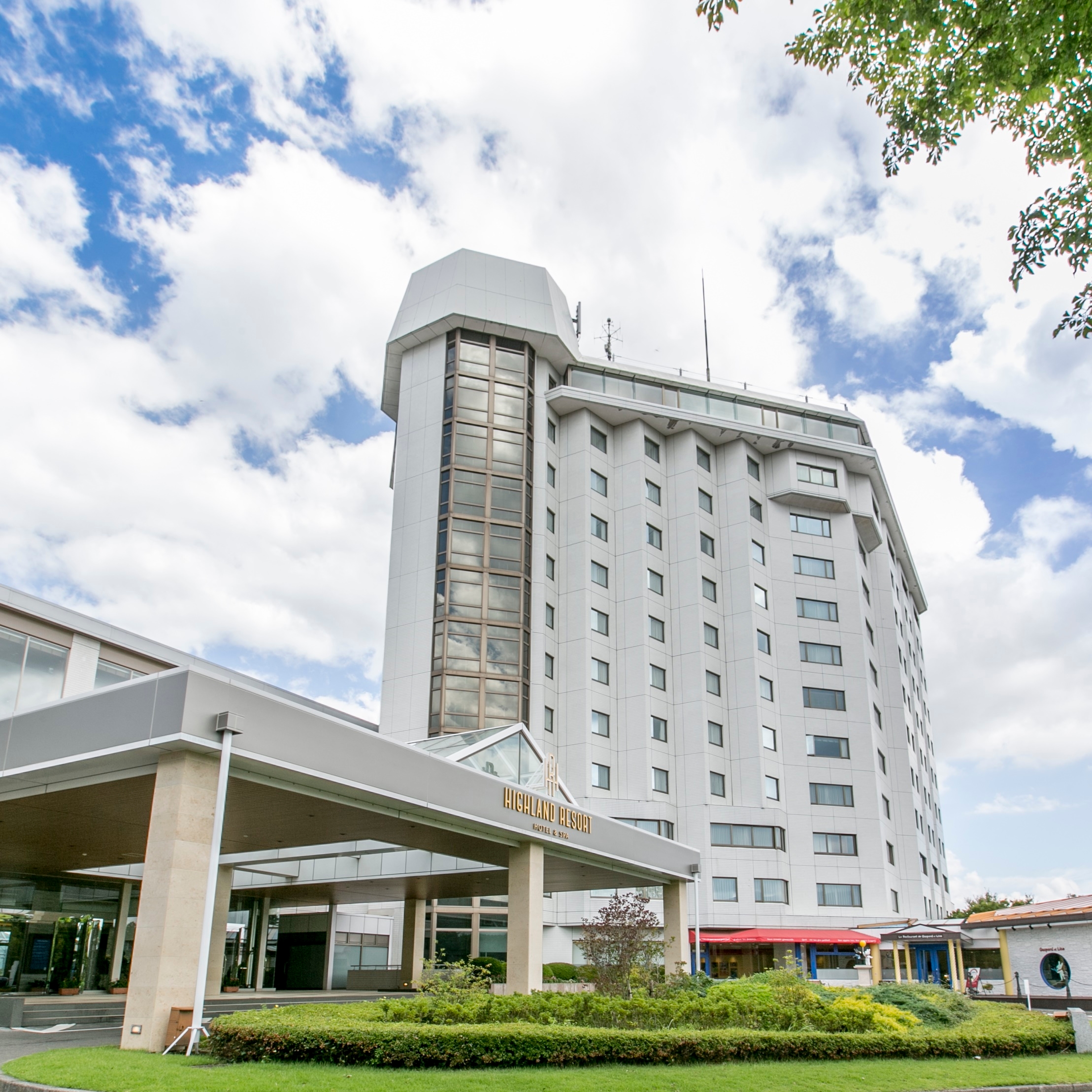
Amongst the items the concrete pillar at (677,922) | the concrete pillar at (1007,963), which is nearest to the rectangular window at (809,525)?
the concrete pillar at (677,922)

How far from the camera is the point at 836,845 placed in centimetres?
5559

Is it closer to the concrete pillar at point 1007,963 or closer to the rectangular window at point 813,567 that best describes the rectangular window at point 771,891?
the rectangular window at point 813,567

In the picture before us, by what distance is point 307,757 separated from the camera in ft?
57.9

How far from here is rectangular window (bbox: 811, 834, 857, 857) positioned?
181ft

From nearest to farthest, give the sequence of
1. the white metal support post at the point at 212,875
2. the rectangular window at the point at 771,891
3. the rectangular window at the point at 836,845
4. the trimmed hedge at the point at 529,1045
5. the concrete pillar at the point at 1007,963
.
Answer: the trimmed hedge at the point at 529,1045, the white metal support post at the point at 212,875, the concrete pillar at the point at 1007,963, the rectangular window at the point at 771,891, the rectangular window at the point at 836,845

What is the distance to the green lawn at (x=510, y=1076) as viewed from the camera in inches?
456

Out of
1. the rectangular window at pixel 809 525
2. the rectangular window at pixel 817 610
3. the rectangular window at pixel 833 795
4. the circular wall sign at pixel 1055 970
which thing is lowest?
the circular wall sign at pixel 1055 970

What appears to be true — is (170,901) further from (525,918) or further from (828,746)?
(828,746)

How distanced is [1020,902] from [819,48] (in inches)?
4470

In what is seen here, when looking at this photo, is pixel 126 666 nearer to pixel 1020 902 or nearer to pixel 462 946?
pixel 462 946

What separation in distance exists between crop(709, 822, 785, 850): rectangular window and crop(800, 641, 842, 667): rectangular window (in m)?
11.2

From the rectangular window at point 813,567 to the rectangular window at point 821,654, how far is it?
14.9 ft

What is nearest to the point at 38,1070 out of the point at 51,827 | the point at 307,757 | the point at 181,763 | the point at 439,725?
the point at 181,763

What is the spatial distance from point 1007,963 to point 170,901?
24.3m
